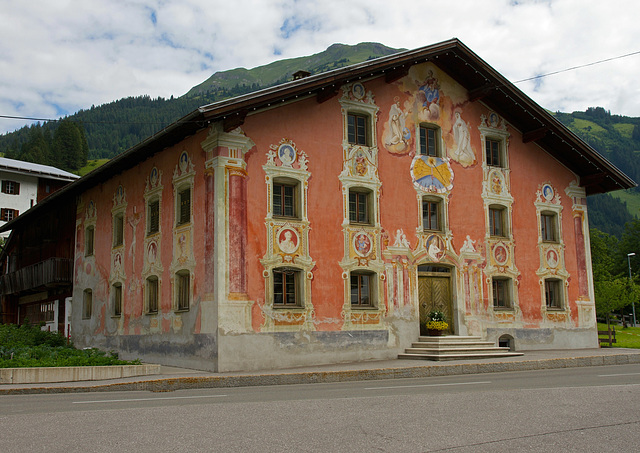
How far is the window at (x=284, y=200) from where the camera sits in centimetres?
1998

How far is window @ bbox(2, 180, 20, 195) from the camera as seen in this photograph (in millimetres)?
59438

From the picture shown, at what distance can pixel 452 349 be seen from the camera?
21.0 metres

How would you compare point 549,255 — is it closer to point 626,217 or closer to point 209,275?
point 209,275

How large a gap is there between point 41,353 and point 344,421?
14626 mm

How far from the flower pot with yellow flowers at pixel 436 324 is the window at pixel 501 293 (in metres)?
2.93

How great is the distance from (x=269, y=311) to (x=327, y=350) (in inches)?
86.5

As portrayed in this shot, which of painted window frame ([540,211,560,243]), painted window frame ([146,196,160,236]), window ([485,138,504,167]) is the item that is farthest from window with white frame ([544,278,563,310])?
painted window frame ([146,196,160,236])

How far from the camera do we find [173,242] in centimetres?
2098

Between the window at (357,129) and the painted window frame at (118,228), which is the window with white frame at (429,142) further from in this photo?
the painted window frame at (118,228)

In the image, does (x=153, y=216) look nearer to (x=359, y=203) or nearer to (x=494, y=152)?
(x=359, y=203)

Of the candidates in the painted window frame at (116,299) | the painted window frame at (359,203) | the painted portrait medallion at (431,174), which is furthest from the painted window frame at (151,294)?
the painted portrait medallion at (431,174)

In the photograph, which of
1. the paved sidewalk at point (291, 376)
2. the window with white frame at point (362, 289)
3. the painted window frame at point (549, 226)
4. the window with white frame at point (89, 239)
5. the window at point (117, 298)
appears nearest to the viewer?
the paved sidewalk at point (291, 376)

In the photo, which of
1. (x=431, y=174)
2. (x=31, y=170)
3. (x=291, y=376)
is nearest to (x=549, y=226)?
(x=431, y=174)

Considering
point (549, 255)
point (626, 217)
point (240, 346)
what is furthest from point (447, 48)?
point (626, 217)
